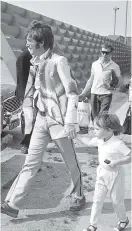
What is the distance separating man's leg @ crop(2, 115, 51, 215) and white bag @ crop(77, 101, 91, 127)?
140 inches

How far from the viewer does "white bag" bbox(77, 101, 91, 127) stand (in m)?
7.79

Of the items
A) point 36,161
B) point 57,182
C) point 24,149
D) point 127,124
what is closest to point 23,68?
point 24,149

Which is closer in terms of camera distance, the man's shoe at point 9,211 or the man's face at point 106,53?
the man's shoe at point 9,211

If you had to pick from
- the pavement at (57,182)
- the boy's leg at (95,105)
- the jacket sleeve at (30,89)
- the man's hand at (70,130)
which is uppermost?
the jacket sleeve at (30,89)

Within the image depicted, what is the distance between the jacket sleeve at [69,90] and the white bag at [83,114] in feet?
12.5

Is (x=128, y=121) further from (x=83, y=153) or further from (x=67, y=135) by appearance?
(x=67, y=135)

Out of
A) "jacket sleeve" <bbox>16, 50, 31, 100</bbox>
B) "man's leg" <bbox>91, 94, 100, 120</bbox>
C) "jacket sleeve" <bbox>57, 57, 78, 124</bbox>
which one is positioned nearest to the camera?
"jacket sleeve" <bbox>57, 57, 78, 124</bbox>

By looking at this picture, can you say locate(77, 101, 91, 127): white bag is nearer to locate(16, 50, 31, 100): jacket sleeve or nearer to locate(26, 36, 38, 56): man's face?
locate(16, 50, 31, 100): jacket sleeve

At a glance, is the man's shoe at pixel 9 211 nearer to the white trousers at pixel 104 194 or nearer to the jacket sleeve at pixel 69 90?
the white trousers at pixel 104 194

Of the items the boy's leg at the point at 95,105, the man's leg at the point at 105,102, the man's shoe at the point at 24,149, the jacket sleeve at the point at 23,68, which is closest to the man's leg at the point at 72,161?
the jacket sleeve at the point at 23,68

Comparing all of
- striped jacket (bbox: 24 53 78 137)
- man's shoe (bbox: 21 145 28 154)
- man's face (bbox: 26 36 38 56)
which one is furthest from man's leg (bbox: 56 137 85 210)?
man's shoe (bbox: 21 145 28 154)

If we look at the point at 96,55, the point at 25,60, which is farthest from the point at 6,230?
the point at 96,55

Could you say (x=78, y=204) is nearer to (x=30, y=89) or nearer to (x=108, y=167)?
(x=108, y=167)

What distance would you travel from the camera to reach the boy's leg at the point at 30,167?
13.4 feet
